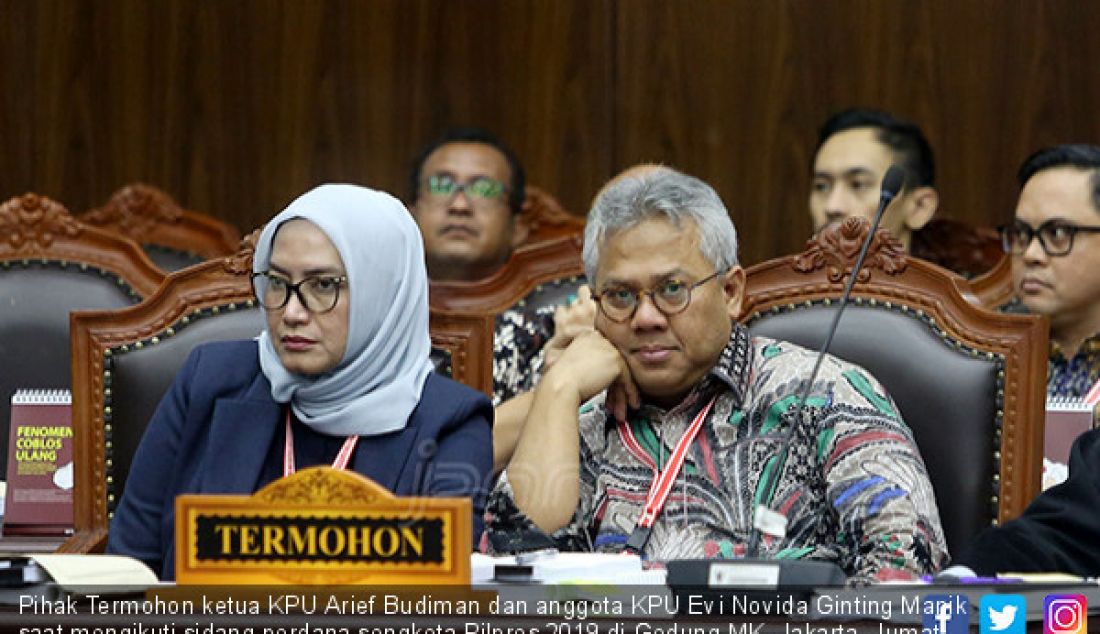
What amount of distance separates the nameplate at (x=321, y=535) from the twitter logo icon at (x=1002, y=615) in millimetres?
478

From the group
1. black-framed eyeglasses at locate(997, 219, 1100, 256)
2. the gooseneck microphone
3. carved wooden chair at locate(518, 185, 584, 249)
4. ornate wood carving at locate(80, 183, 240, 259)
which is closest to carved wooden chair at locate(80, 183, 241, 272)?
ornate wood carving at locate(80, 183, 240, 259)

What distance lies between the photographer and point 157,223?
4.95 metres

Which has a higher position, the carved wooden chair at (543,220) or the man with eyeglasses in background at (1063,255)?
the carved wooden chair at (543,220)

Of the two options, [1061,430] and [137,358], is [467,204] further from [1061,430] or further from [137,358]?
[1061,430]

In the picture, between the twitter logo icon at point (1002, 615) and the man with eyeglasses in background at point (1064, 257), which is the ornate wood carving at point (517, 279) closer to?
the man with eyeglasses in background at point (1064, 257)

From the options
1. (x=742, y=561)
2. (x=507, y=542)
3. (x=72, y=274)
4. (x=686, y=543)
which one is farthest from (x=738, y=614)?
(x=72, y=274)

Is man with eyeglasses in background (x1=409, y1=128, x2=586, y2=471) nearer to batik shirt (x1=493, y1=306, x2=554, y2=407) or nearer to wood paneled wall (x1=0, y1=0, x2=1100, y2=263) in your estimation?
wood paneled wall (x1=0, y1=0, x2=1100, y2=263)

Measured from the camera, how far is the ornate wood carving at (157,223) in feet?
16.0

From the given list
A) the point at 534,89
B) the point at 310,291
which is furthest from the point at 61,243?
the point at 534,89

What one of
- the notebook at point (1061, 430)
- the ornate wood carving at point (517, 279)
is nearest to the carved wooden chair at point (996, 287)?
the ornate wood carving at point (517, 279)

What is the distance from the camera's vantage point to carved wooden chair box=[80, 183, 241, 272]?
486 centimetres

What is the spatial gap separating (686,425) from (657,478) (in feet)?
0.34

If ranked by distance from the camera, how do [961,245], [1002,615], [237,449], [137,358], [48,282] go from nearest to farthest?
[1002,615]
[237,449]
[137,358]
[48,282]
[961,245]

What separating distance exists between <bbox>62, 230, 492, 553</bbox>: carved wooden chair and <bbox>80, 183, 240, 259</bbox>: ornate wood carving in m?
1.94
